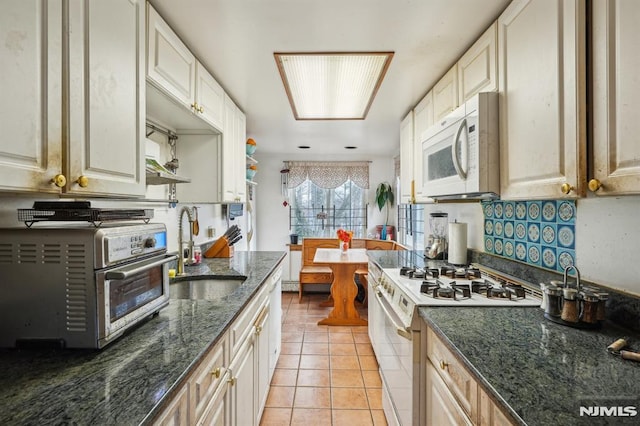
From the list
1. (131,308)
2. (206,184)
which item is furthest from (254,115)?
(131,308)

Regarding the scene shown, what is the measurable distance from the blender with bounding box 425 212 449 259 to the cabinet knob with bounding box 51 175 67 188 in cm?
238

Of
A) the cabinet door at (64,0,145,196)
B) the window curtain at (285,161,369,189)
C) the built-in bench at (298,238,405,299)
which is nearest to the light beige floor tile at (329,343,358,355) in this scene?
the built-in bench at (298,238,405,299)

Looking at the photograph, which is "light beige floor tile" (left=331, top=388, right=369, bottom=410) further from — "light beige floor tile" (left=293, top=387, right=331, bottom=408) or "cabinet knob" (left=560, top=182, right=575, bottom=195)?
"cabinet knob" (left=560, top=182, right=575, bottom=195)

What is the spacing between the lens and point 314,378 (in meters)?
2.45

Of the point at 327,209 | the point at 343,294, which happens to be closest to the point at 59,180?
the point at 343,294

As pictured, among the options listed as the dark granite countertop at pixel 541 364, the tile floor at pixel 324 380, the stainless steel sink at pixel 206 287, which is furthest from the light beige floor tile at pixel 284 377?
the dark granite countertop at pixel 541 364

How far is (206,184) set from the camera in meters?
2.33

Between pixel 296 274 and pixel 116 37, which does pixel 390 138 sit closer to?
pixel 296 274

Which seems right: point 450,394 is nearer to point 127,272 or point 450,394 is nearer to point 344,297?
point 127,272

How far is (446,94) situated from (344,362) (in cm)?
228

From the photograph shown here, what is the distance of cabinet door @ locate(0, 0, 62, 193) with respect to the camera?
744mm
